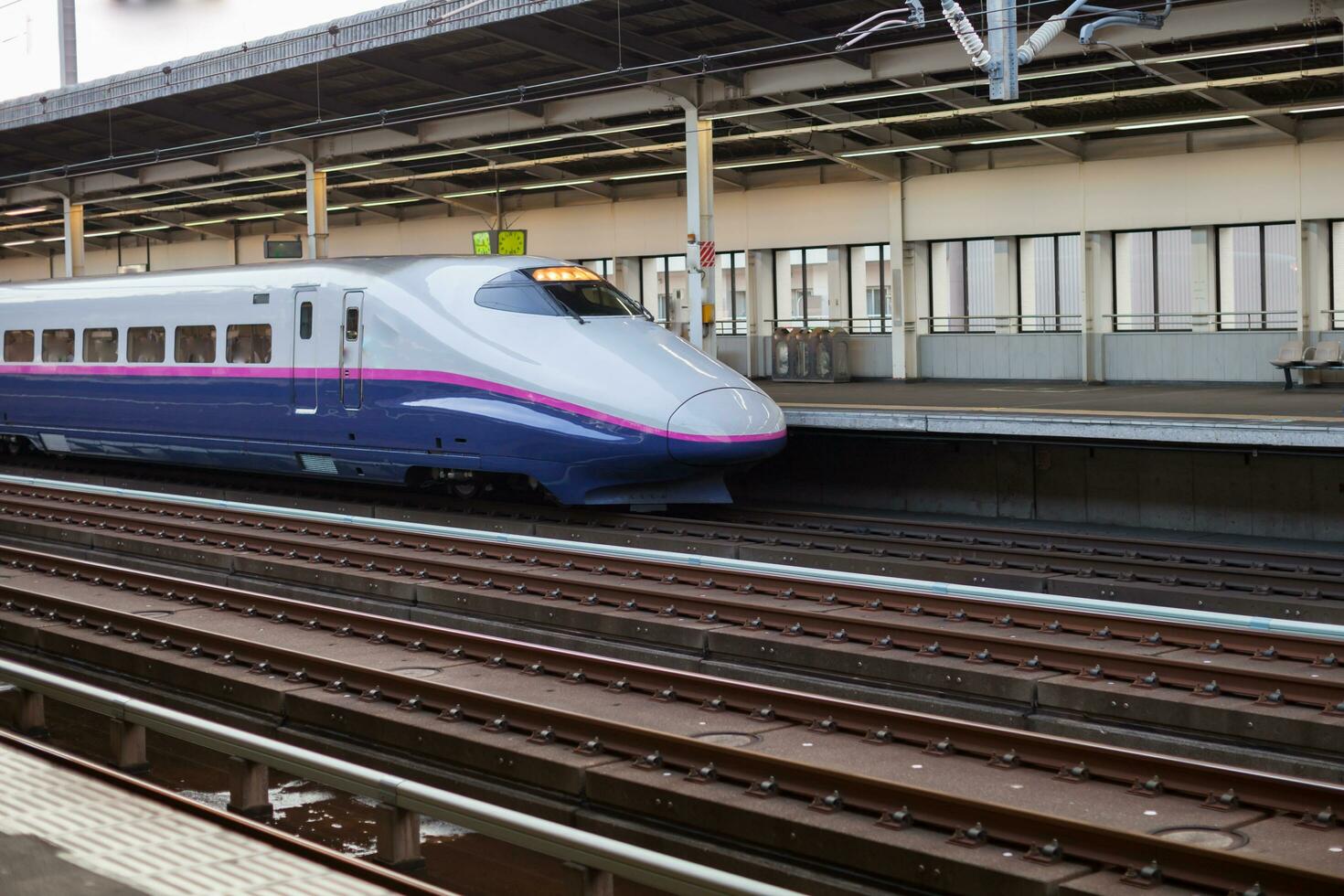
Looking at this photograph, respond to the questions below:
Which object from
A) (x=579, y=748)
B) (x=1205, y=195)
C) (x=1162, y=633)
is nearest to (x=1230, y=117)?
(x=1205, y=195)

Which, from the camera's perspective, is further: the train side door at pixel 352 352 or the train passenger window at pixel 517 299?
the train side door at pixel 352 352

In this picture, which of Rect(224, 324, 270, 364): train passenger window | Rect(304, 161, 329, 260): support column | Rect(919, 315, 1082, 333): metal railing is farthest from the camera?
Rect(919, 315, 1082, 333): metal railing

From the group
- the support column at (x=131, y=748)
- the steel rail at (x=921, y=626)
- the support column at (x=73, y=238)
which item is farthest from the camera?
the support column at (x=73, y=238)

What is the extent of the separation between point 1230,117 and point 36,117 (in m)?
21.5

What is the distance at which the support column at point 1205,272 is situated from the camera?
78.1 ft

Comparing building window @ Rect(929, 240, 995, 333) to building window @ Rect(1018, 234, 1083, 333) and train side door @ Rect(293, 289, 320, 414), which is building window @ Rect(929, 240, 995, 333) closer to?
building window @ Rect(1018, 234, 1083, 333)

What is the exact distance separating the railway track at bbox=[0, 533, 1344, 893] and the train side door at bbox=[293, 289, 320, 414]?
5.97 metres

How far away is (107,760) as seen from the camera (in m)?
8.22

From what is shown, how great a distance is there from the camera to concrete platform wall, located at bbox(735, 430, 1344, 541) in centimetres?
1429

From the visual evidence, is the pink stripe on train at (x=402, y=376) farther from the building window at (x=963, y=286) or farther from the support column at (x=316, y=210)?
the building window at (x=963, y=286)

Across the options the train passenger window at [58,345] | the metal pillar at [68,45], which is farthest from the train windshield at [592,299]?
the metal pillar at [68,45]

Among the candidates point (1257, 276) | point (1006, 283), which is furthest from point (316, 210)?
point (1257, 276)

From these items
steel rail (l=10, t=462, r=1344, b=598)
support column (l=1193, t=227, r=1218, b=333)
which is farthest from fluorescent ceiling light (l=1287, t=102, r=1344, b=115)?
steel rail (l=10, t=462, r=1344, b=598)

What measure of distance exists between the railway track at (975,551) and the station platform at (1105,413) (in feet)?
3.47
